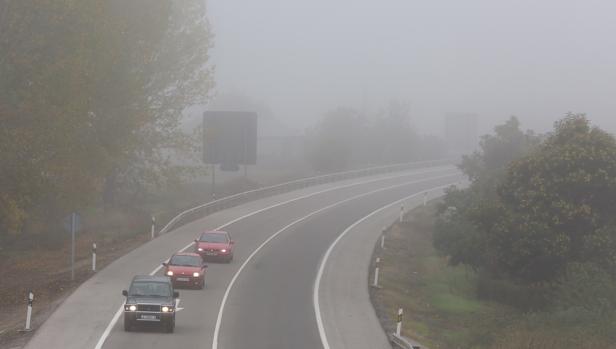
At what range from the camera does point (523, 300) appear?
129 feet

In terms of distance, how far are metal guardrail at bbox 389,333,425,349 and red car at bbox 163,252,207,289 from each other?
8.72 metres

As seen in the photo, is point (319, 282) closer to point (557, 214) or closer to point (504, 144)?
point (557, 214)

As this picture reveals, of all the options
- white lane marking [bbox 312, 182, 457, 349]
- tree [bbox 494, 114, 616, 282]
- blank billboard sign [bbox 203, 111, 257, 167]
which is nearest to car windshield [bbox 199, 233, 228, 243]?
white lane marking [bbox 312, 182, 457, 349]

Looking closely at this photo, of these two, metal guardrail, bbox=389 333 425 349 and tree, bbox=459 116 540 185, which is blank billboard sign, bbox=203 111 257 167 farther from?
metal guardrail, bbox=389 333 425 349

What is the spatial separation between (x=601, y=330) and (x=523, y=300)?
13694 millimetres

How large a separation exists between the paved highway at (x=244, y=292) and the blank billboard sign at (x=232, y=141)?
3.60 metres

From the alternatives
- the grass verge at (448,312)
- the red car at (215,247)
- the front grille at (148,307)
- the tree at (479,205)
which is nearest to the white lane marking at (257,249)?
the red car at (215,247)

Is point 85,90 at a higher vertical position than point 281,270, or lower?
higher

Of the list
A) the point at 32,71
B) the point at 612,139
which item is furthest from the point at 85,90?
the point at 612,139

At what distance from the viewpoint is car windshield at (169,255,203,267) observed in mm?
32125

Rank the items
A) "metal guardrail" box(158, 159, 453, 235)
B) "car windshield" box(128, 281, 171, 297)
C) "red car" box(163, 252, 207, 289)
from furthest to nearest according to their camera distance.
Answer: "metal guardrail" box(158, 159, 453, 235)
"red car" box(163, 252, 207, 289)
"car windshield" box(128, 281, 171, 297)

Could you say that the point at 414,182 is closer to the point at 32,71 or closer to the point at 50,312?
the point at 32,71

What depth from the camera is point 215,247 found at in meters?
39.0

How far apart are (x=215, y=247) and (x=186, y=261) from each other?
676 cm
